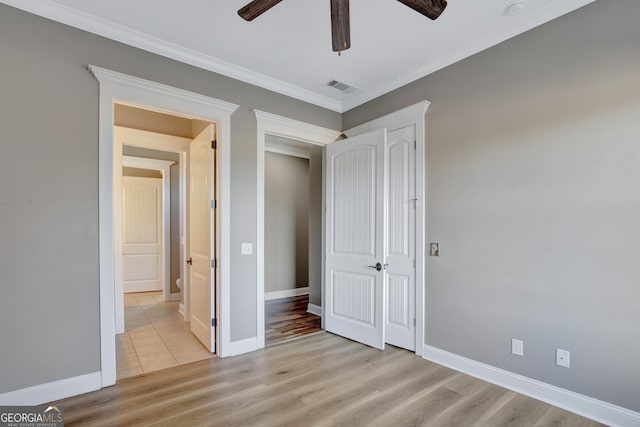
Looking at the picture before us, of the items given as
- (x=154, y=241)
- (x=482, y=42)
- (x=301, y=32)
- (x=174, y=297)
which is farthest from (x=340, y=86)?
(x=154, y=241)

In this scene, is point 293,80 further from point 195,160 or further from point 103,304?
point 103,304

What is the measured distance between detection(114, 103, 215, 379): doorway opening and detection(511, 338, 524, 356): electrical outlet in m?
2.81

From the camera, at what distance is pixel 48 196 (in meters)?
2.29

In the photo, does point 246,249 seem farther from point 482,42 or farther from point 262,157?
point 482,42

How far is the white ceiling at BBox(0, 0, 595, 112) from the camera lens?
230 cm

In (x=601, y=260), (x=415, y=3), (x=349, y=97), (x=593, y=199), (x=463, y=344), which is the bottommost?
(x=463, y=344)

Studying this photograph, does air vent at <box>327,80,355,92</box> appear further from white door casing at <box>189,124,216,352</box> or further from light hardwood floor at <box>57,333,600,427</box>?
light hardwood floor at <box>57,333,600,427</box>

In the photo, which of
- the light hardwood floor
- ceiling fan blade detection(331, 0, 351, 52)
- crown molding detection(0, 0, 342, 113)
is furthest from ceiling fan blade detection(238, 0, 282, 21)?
the light hardwood floor

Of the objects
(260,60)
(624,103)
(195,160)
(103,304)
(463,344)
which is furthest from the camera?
(195,160)

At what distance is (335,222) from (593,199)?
2.45 m

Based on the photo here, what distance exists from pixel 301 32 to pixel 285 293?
4573 mm

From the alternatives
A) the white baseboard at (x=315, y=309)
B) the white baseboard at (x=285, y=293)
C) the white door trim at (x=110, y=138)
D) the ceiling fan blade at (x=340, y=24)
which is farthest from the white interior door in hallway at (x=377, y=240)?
the white baseboard at (x=285, y=293)

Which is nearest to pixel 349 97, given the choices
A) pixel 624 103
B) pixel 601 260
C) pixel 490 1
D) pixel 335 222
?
pixel 335 222

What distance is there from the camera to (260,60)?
10.1 ft
